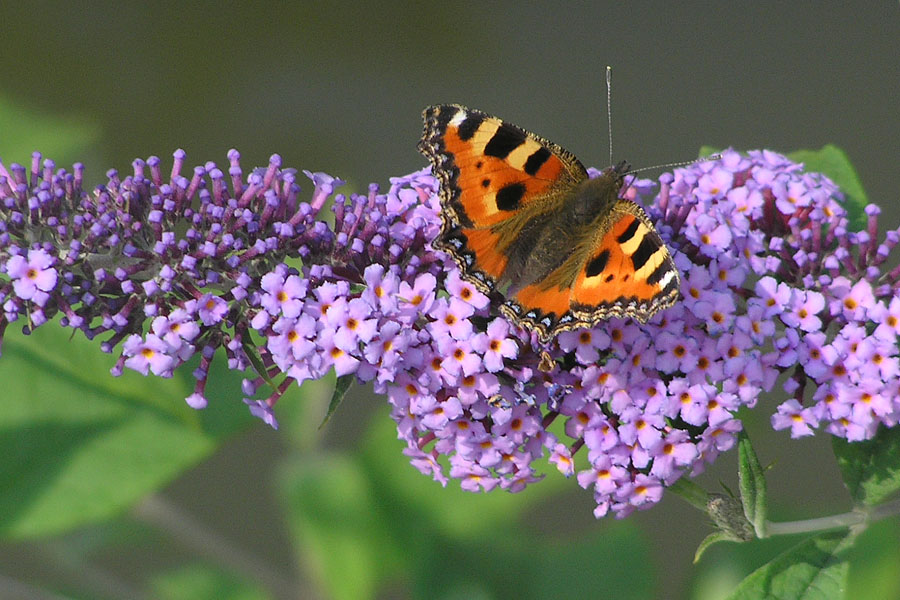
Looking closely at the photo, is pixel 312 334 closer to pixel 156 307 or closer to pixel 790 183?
pixel 156 307

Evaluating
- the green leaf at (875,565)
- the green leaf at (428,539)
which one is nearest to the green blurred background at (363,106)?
the green leaf at (428,539)

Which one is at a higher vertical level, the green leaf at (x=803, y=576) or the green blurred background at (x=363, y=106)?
the green blurred background at (x=363, y=106)

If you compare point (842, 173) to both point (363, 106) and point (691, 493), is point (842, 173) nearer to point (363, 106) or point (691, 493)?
point (691, 493)

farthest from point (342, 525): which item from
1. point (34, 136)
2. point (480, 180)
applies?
point (34, 136)

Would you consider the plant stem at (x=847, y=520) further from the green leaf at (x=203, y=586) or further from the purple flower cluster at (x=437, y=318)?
the green leaf at (x=203, y=586)

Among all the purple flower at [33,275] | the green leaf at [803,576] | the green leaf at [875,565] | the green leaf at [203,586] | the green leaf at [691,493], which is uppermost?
the purple flower at [33,275]

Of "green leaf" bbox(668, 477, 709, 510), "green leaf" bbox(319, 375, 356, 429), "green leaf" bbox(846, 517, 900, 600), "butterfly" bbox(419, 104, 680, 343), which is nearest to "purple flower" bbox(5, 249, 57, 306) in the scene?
"green leaf" bbox(319, 375, 356, 429)

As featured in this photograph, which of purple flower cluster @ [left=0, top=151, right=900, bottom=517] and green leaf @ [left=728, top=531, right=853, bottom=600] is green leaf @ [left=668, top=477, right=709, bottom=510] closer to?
purple flower cluster @ [left=0, top=151, right=900, bottom=517]
